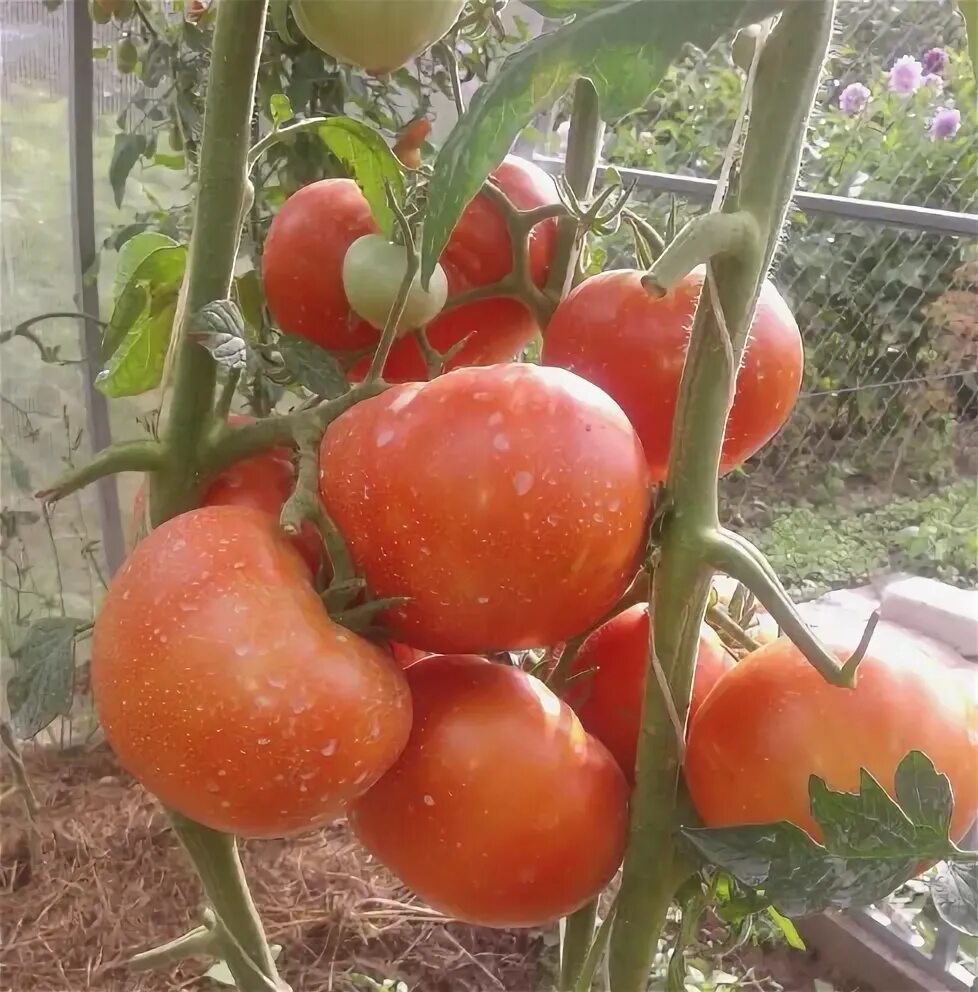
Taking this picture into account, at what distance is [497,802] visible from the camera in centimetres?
33

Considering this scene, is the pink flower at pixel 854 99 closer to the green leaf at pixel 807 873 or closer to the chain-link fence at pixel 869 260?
the chain-link fence at pixel 869 260

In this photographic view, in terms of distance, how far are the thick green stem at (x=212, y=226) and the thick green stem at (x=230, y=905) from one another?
14 centimetres

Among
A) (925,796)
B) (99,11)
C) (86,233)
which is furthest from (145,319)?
(86,233)

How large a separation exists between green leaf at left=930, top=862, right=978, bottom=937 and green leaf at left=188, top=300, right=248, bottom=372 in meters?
0.32

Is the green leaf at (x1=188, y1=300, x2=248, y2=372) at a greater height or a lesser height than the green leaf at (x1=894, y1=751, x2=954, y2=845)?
greater

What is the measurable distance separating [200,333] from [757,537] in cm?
199

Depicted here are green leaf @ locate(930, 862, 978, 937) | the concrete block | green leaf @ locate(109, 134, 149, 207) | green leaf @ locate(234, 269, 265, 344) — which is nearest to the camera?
green leaf @ locate(930, 862, 978, 937)

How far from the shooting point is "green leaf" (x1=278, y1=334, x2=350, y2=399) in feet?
1.25

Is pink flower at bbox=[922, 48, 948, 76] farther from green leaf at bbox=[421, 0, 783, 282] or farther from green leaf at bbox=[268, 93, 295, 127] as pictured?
green leaf at bbox=[421, 0, 783, 282]

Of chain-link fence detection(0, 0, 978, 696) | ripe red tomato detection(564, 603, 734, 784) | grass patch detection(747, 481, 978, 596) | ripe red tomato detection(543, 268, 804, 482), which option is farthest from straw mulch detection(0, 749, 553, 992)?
grass patch detection(747, 481, 978, 596)

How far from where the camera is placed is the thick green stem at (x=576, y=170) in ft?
1.42

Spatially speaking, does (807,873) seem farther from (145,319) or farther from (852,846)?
(145,319)

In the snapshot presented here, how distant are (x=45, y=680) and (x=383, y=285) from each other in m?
0.21

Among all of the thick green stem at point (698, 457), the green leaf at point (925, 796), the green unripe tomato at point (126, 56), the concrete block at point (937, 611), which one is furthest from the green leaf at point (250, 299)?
the concrete block at point (937, 611)
